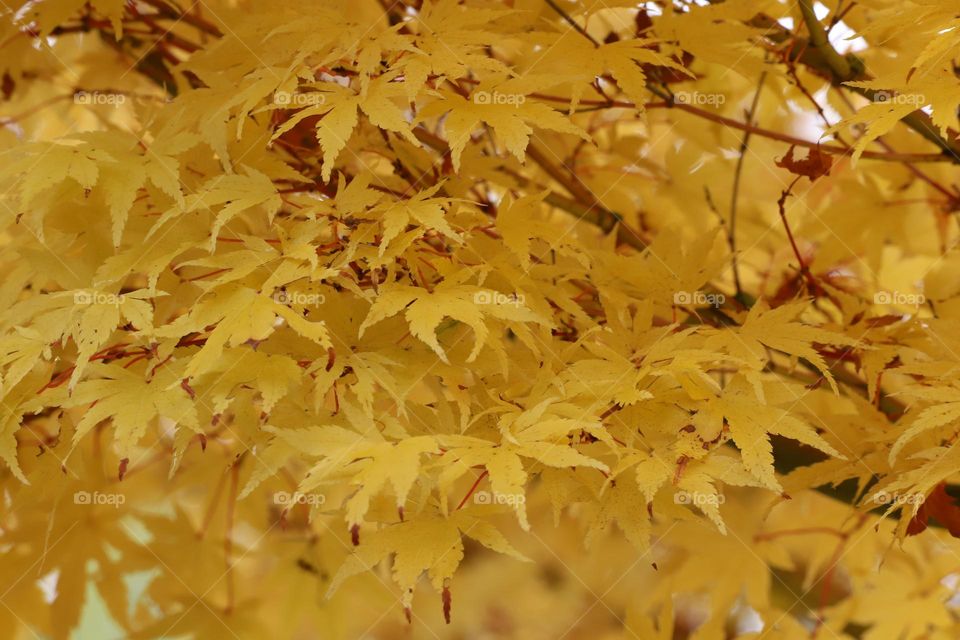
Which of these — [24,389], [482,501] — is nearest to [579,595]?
[482,501]

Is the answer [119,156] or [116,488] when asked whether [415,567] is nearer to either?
[119,156]

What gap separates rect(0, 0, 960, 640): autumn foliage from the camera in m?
0.91

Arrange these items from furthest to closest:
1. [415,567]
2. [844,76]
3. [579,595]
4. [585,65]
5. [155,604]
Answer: [579,595] → [155,604] → [844,76] → [585,65] → [415,567]

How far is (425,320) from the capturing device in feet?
2.92

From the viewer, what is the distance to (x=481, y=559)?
8.48 feet

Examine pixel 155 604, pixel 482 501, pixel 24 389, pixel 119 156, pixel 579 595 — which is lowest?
pixel 579 595

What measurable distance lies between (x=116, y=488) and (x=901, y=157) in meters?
1.39

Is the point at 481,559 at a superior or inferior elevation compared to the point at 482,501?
inferior

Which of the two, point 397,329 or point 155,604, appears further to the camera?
point 155,604

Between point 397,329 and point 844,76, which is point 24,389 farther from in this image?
point 844,76

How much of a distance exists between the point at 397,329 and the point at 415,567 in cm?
27

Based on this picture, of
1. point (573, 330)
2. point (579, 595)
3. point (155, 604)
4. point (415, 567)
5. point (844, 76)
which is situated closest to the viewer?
point (415, 567)

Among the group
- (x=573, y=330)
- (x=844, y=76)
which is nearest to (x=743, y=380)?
(x=573, y=330)

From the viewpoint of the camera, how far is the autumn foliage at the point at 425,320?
0.91 metres
